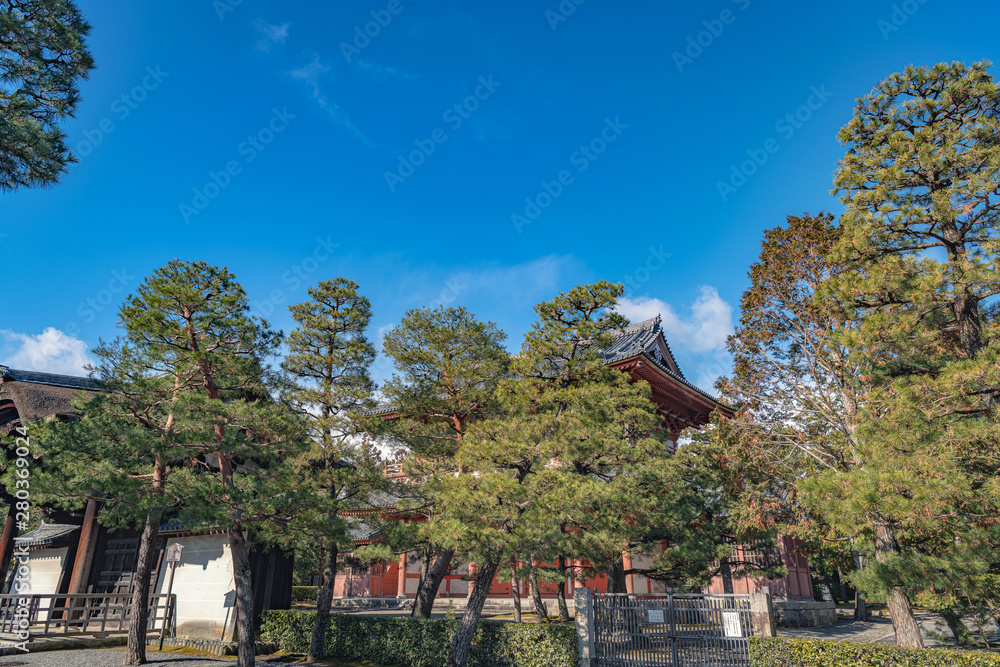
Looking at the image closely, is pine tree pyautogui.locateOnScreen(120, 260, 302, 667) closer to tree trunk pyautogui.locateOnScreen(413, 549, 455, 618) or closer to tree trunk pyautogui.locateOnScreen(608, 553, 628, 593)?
tree trunk pyautogui.locateOnScreen(413, 549, 455, 618)

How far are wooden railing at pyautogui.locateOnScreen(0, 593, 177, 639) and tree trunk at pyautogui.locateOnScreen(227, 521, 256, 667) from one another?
5969mm

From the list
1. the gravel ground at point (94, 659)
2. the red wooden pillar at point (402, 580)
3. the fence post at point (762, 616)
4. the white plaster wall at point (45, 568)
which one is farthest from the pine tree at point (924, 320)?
the white plaster wall at point (45, 568)

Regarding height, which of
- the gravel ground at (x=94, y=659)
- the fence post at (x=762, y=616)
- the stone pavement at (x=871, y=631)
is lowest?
the stone pavement at (x=871, y=631)

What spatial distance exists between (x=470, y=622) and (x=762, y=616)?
5.81 metres

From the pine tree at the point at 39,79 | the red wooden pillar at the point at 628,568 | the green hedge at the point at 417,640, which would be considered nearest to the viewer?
the pine tree at the point at 39,79

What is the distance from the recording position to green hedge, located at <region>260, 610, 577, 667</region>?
1131cm

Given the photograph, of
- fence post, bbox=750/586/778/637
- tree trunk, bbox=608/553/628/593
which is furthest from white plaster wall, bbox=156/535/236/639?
Answer: fence post, bbox=750/586/778/637

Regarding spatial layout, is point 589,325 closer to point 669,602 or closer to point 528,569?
point 528,569

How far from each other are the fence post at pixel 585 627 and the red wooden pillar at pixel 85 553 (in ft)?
47.3

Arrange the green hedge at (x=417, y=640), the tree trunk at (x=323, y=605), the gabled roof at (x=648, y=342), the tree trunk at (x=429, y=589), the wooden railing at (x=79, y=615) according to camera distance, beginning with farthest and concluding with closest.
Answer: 1. the gabled roof at (x=648, y=342)
2. the wooden railing at (x=79, y=615)
3. the tree trunk at (x=429, y=589)
4. the tree trunk at (x=323, y=605)
5. the green hedge at (x=417, y=640)

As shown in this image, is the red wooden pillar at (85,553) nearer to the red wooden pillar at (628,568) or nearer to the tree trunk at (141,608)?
the tree trunk at (141,608)

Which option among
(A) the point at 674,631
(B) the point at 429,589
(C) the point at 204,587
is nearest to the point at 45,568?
(C) the point at 204,587

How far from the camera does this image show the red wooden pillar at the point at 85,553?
15.6 metres

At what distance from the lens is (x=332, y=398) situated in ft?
43.2
